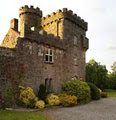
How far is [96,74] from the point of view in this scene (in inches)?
1897

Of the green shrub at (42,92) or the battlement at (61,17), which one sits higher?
the battlement at (61,17)

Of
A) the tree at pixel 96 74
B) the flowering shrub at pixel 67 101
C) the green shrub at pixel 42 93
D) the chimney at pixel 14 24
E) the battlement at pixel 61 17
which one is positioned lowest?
the flowering shrub at pixel 67 101

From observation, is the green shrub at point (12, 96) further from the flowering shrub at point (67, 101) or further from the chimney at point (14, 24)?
the chimney at point (14, 24)

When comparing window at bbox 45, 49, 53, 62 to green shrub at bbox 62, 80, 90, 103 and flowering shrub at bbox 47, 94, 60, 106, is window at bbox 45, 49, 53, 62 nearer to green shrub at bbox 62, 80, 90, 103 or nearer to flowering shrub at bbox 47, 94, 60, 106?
green shrub at bbox 62, 80, 90, 103

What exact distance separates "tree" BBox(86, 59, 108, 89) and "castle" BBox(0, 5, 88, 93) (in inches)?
741

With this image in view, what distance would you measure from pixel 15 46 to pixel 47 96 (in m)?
6.74

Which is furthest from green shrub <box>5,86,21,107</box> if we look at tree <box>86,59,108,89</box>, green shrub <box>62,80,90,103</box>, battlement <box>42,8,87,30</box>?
tree <box>86,59,108,89</box>

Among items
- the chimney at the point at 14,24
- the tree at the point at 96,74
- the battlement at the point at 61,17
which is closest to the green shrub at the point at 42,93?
the chimney at the point at 14,24

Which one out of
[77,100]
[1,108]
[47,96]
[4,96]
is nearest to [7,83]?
[4,96]

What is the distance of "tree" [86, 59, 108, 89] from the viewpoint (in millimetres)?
47750

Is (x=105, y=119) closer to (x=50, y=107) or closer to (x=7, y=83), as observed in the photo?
(x=50, y=107)

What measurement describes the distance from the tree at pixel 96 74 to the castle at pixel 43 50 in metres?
18.8

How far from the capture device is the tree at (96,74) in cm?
4775

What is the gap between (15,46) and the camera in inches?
739
